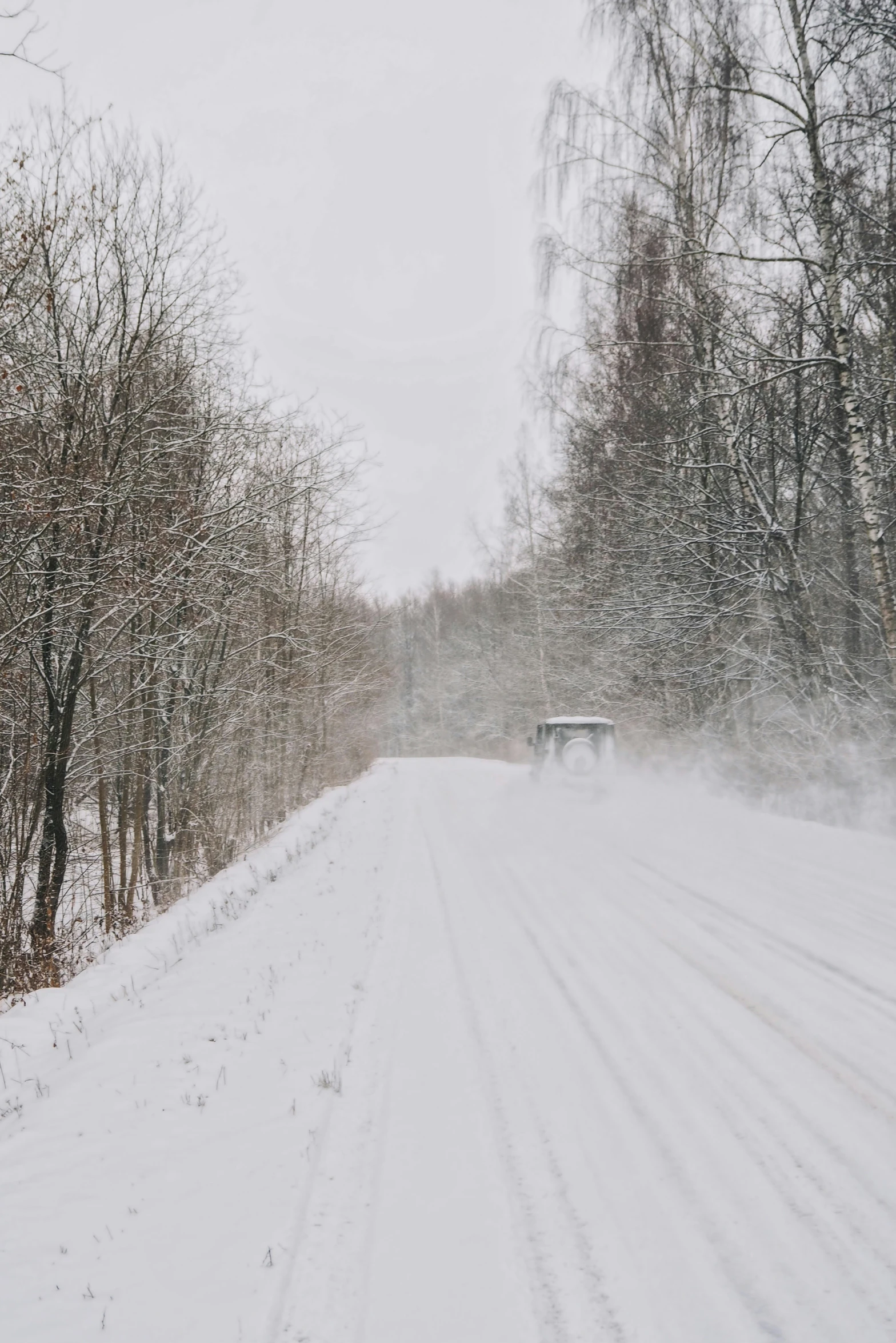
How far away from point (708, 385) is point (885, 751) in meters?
6.28

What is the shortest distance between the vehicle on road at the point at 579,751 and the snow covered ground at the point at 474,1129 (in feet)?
19.6

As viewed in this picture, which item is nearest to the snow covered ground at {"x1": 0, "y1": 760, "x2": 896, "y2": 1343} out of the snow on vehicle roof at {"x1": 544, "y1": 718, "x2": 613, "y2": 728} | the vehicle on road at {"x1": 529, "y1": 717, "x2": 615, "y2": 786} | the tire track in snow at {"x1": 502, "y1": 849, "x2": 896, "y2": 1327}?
the tire track in snow at {"x1": 502, "y1": 849, "x2": 896, "y2": 1327}

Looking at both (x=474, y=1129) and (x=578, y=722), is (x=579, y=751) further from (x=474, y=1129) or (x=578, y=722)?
(x=474, y=1129)

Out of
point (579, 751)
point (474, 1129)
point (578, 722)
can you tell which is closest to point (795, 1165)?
point (474, 1129)

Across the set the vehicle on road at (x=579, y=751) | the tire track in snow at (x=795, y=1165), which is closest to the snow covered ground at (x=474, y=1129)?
the tire track in snow at (x=795, y=1165)

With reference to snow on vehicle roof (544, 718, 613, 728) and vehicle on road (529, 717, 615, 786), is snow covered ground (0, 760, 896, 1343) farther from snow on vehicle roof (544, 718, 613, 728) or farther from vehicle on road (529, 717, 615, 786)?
snow on vehicle roof (544, 718, 613, 728)

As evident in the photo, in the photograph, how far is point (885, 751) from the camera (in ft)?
28.2

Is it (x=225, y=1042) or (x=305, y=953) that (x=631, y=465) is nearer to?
(x=305, y=953)

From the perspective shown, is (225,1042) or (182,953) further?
(182,953)

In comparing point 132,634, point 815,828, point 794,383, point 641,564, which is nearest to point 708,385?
point 794,383

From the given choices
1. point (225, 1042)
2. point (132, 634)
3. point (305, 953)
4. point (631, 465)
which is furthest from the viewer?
point (631, 465)

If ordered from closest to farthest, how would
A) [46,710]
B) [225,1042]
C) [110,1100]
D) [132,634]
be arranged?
[110,1100]
[225,1042]
[46,710]
[132,634]

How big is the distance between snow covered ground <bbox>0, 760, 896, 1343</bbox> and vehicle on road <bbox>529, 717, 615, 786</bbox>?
5.97 m

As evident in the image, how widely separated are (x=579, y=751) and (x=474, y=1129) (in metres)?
9.57
